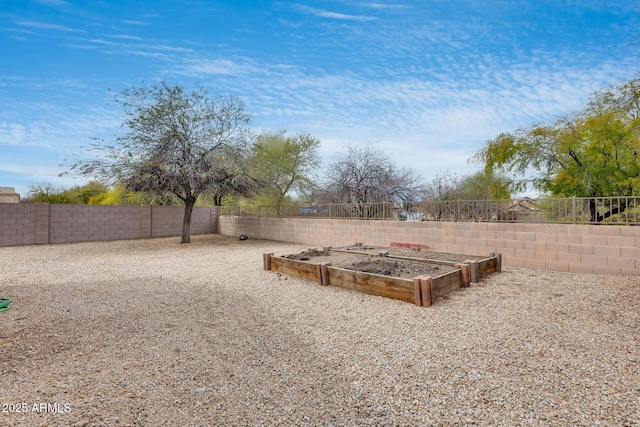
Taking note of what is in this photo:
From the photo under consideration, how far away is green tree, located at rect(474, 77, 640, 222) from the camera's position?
9.35 metres

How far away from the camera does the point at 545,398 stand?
2.02 m

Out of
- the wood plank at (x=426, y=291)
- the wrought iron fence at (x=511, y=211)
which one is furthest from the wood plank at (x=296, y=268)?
the wrought iron fence at (x=511, y=211)

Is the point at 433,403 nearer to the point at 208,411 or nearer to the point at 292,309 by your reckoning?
the point at 208,411

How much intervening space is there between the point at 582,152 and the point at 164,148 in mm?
14991

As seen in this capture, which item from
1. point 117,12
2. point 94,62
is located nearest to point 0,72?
point 94,62

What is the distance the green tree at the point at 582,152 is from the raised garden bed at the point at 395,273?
6.91 m

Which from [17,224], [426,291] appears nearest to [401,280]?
[426,291]

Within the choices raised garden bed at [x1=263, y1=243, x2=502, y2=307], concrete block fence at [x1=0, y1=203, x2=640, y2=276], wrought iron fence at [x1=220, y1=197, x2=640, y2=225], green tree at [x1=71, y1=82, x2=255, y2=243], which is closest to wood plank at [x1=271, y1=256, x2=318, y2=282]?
raised garden bed at [x1=263, y1=243, x2=502, y2=307]

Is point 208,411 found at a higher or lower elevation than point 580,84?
lower

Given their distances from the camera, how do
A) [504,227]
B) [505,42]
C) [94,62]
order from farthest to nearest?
[94,62] → [505,42] → [504,227]

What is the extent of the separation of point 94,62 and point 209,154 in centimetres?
431

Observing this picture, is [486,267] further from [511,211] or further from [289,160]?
[289,160]

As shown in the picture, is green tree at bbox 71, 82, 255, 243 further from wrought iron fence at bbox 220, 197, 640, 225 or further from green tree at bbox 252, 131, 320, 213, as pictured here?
green tree at bbox 252, 131, 320, 213

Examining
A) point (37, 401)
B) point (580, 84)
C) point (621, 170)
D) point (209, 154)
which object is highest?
point (580, 84)
